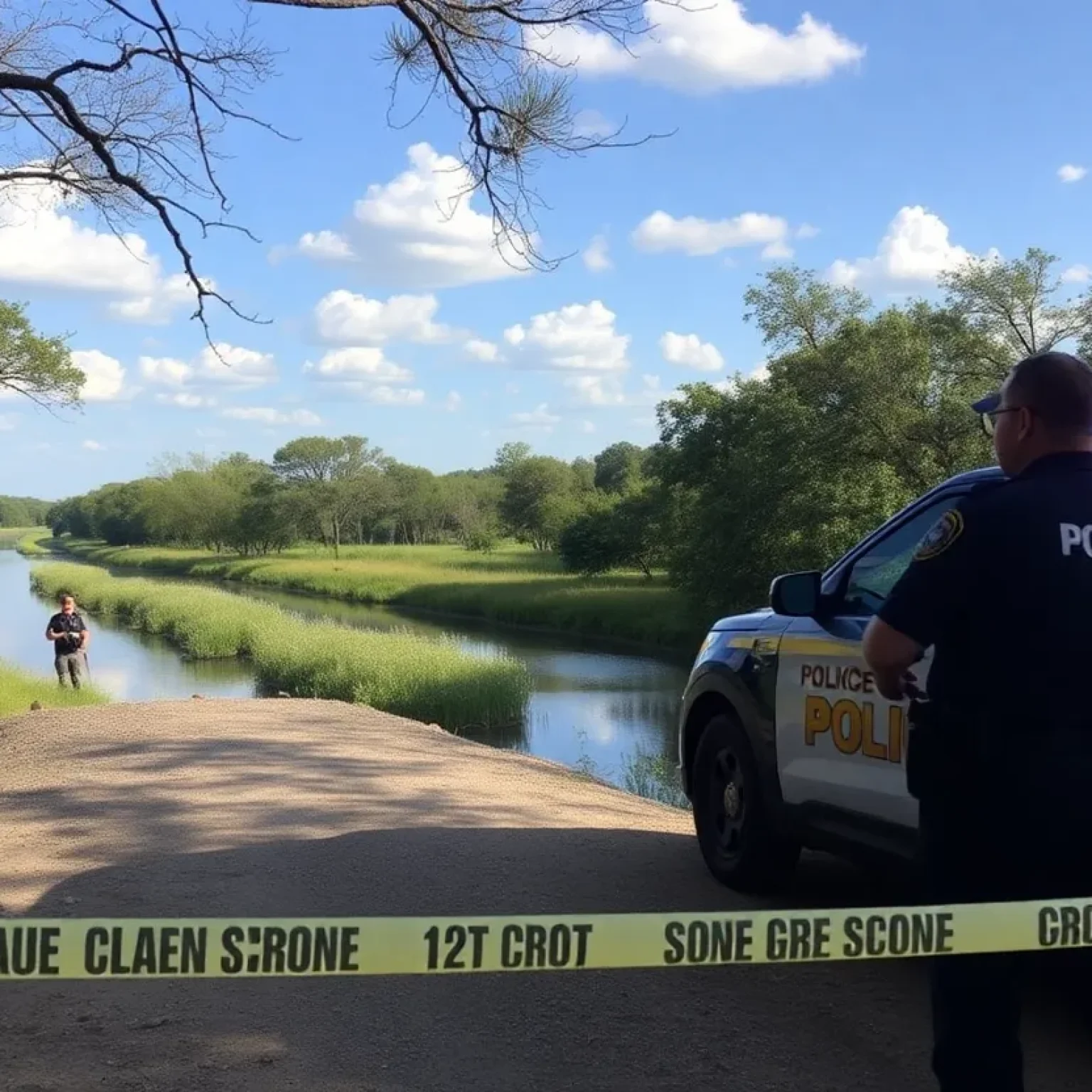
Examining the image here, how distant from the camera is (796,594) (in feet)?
13.9

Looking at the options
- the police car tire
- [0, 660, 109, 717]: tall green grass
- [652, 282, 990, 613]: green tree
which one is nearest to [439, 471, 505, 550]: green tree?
[652, 282, 990, 613]: green tree

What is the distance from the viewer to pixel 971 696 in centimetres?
247

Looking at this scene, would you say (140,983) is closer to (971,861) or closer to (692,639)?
(971,861)

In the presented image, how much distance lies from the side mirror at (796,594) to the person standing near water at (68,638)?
16.6 m

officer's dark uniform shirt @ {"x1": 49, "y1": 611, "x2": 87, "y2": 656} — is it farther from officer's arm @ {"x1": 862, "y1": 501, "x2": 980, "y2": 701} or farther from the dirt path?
officer's arm @ {"x1": 862, "y1": 501, "x2": 980, "y2": 701}

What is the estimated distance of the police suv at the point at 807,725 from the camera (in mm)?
4070

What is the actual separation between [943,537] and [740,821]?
2903 mm

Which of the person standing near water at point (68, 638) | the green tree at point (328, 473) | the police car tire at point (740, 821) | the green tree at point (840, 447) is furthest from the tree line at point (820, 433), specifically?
the green tree at point (328, 473)

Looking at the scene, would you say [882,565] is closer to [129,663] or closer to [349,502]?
[129,663]

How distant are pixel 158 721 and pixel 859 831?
30.1ft

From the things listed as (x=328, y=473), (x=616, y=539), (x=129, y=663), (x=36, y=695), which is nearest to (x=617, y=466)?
(x=328, y=473)

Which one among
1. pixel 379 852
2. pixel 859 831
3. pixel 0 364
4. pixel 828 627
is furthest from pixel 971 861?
pixel 0 364

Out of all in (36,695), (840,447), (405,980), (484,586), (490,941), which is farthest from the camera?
(484,586)

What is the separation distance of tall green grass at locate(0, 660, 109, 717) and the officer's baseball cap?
1533cm
